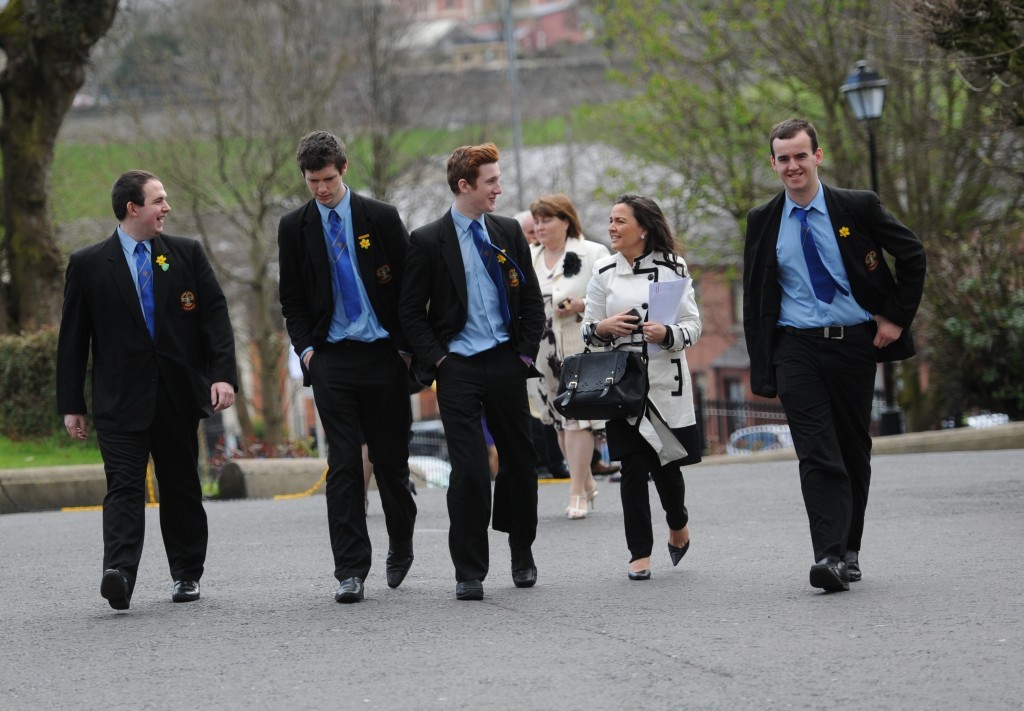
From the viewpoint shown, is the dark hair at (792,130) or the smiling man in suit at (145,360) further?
the smiling man in suit at (145,360)

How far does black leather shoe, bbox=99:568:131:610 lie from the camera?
24.1 ft

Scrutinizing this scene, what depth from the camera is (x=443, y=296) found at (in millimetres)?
7602

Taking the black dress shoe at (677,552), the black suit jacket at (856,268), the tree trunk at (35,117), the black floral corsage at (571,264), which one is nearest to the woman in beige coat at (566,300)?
the black floral corsage at (571,264)

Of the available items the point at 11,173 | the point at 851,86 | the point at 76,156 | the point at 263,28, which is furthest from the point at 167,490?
the point at 76,156

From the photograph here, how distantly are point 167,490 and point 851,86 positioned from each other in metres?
13.9

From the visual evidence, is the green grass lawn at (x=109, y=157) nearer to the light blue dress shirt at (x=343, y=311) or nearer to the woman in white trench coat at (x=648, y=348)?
the woman in white trench coat at (x=648, y=348)

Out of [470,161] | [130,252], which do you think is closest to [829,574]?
[470,161]

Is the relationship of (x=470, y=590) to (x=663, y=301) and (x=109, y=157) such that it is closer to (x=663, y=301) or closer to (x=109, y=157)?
(x=663, y=301)

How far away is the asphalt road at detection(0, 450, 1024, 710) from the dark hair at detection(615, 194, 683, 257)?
5.36 feet

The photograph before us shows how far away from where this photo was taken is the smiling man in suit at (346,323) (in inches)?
298

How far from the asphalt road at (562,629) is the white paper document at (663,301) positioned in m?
1.27

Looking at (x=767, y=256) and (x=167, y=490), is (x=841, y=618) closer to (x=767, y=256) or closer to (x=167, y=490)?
(x=767, y=256)

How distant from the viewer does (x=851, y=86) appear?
20.0m

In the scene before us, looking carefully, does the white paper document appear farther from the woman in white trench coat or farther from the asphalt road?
the asphalt road
